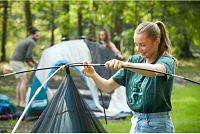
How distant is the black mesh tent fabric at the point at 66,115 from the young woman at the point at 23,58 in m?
4.12

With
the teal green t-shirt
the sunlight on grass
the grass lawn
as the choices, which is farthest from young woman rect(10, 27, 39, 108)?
the teal green t-shirt

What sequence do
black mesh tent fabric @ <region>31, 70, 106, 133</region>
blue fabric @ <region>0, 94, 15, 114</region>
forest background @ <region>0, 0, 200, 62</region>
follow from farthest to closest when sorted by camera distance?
forest background @ <region>0, 0, 200, 62</region> < blue fabric @ <region>0, 94, 15, 114</region> < black mesh tent fabric @ <region>31, 70, 106, 133</region>

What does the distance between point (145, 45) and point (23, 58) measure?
485cm

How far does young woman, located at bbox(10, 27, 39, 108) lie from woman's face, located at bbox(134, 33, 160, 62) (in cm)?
461

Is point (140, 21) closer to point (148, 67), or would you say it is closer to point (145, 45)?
point (145, 45)

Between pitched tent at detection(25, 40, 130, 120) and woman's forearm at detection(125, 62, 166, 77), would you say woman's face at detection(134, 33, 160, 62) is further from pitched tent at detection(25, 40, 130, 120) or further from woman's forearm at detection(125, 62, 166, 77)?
pitched tent at detection(25, 40, 130, 120)

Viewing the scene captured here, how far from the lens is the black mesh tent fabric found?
2443mm

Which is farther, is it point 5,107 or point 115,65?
point 5,107

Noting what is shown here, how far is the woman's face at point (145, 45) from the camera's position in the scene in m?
2.18

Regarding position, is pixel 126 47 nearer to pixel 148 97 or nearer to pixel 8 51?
pixel 8 51

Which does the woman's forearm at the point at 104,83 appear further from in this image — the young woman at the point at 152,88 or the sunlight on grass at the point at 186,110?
the sunlight on grass at the point at 186,110

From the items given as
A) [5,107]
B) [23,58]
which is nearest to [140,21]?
[23,58]

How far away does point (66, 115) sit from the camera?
2.48m

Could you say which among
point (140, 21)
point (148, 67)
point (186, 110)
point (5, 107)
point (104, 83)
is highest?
point (148, 67)
